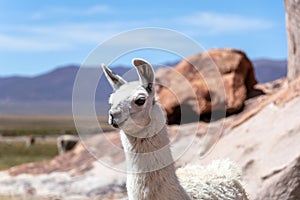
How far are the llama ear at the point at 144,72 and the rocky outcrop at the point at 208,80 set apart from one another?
33.1 ft

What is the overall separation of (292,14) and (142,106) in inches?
377

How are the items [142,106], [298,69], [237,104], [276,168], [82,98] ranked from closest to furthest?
1. [142,106]
2. [82,98]
3. [276,168]
4. [298,69]
5. [237,104]

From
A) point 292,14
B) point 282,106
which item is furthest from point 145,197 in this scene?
point 292,14

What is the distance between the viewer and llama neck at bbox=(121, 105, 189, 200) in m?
5.97

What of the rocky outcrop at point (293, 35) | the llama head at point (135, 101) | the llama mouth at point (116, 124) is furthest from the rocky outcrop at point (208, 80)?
the llama mouth at point (116, 124)

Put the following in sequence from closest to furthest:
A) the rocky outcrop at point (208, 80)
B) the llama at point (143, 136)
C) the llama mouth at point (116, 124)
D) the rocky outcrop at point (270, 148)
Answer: the llama mouth at point (116, 124), the llama at point (143, 136), the rocky outcrop at point (270, 148), the rocky outcrop at point (208, 80)

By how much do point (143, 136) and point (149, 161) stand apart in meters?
0.25

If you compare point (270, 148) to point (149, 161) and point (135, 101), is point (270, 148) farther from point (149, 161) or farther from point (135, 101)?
point (135, 101)

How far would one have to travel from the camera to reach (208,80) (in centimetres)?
1589

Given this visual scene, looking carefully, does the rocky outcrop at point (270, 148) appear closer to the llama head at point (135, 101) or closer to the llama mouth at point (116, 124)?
the llama head at point (135, 101)

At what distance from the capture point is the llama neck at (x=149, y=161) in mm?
5973

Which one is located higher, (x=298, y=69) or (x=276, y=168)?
(x=298, y=69)

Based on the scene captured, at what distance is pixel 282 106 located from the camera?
12.3 metres

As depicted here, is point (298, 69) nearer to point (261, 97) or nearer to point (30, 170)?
point (261, 97)
